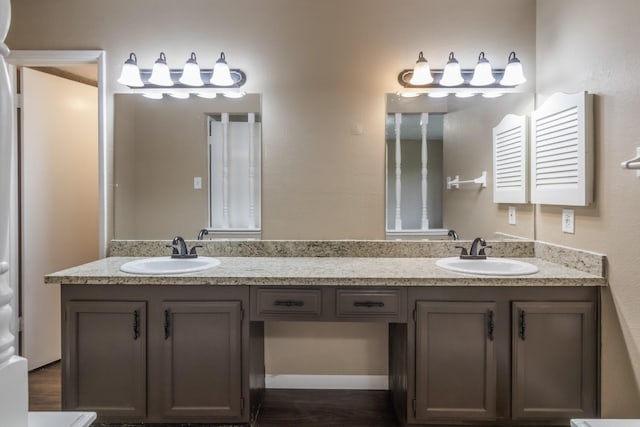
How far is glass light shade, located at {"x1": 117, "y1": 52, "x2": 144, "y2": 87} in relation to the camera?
2158mm

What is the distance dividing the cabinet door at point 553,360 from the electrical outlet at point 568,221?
1.32ft

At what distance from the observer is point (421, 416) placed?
1.70 metres

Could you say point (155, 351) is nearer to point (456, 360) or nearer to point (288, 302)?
point (288, 302)

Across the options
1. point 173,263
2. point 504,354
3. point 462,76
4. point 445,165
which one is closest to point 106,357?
point 173,263

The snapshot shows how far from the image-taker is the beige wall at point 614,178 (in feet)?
4.98

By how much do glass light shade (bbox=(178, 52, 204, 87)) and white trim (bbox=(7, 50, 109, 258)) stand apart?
1.77ft

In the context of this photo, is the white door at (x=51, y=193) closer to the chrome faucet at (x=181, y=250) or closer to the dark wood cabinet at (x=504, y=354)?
the chrome faucet at (x=181, y=250)

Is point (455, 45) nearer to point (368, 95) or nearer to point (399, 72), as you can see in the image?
point (399, 72)

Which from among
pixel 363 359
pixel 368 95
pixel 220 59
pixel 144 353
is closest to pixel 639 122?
pixel 368 95

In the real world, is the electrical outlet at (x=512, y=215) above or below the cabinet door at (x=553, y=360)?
above

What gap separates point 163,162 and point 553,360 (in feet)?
7.72

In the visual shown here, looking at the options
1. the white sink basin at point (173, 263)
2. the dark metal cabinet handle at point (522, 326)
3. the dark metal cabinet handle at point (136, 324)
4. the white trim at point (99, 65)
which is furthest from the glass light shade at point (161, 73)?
the dark metal cabinet handle at point (522, 326)

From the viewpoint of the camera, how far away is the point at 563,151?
189cm

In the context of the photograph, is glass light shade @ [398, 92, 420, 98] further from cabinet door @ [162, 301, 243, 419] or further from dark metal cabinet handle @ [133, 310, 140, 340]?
dark metal cabinet handle @ [133, 310, 140, 340]
